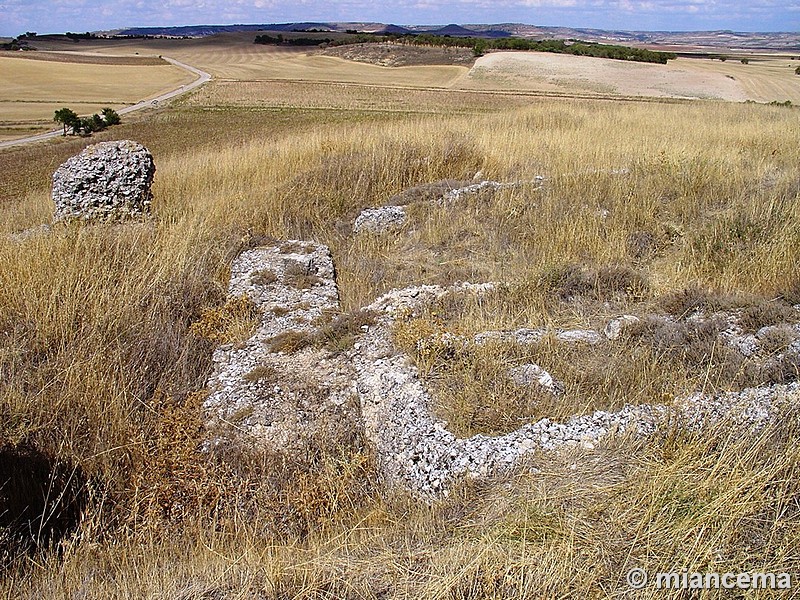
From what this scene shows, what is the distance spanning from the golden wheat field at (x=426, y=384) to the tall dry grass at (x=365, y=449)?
0.02 meters

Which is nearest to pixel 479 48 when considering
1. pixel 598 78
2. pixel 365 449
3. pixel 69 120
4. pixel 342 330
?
pixel 598 78

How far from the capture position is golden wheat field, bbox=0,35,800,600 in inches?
93.7

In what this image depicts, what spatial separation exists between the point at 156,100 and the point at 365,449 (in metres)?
46.2

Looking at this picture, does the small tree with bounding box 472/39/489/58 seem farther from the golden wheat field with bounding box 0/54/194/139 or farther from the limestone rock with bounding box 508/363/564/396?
the limestone rock with bounding box 508/363/564/396

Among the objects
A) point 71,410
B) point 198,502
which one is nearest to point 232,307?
point 71,410

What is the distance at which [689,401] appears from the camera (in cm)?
342

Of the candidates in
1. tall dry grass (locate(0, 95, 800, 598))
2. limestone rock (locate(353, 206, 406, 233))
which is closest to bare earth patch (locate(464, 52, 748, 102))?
tall dry grass (locate(0, 95, 800, 598))

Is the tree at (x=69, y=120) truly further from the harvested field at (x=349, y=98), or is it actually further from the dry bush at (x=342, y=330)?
the dry bush at (x=342, y=330)

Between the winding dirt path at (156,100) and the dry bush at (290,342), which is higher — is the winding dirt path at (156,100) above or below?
above

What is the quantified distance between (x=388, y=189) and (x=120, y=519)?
7497mm

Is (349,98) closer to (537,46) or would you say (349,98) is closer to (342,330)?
(342,330)

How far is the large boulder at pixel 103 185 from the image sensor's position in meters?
7.52

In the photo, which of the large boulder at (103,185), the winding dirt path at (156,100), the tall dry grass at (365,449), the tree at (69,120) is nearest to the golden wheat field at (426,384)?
the tall dry grass at (365,449)

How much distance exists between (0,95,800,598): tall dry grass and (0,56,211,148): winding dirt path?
1891cm
